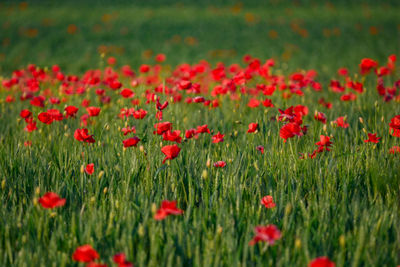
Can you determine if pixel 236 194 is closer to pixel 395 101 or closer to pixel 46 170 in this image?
pixel 46 170

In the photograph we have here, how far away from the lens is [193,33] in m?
11.0

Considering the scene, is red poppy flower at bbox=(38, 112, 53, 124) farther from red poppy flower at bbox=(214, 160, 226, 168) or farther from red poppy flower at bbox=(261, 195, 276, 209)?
red poppy flower at bbox=(261, 195, 276, 209)

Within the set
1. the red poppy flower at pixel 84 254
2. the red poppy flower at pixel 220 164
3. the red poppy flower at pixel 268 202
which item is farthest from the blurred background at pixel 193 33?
the red poppy flower at pixel 84 254

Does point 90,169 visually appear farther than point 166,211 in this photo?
Yes

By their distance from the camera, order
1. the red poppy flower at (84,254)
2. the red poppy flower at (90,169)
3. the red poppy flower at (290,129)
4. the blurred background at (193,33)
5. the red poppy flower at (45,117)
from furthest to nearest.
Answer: the blurred background at (193,33)
the red poppy flower at (45,117)
the red poppy flower at (290,129)
the red poppy flower at (90,169)
the red poppy flower at (84,254)

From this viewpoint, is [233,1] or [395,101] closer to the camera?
[395,101]

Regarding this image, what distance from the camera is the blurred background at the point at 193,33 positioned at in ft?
27.3

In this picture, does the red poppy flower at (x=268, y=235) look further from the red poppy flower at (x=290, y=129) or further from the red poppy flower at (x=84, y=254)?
the red poppy flower at (x=290, y=129)

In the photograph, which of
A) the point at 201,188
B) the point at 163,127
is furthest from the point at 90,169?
the point at 201,188

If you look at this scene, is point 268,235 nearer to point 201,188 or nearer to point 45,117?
point 201,188

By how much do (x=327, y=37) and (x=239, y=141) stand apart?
9.44 metres

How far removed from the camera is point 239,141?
8.12 feet

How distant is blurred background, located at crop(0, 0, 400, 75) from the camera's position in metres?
8.31

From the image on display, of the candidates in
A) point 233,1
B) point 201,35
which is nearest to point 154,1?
point 233,1
